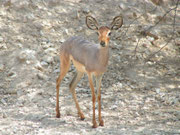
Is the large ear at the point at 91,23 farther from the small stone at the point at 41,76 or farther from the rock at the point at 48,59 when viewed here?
the rock at the point at 48,59

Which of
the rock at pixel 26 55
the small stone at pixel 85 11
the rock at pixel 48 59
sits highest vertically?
the small stone at pixel 85 11

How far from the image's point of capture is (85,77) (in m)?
10.5

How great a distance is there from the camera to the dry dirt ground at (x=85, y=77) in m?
7.78

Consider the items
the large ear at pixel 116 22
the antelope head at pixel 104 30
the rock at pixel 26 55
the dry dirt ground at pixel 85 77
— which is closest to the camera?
the antelope head at pixel 104 30

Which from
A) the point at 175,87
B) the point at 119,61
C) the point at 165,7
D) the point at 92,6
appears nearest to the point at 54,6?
the point at 92,6

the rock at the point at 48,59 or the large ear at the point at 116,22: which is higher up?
the large ear at the point at 116,22

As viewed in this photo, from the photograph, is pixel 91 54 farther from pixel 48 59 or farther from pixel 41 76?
pixel 48 59

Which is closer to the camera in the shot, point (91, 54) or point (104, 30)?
point (104, 30)

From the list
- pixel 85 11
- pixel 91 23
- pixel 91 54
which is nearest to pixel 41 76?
pixel 91 54

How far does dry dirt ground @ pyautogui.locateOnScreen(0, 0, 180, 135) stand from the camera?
778cm

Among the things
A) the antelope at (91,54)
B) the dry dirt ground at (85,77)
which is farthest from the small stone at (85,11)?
the antelope at (91,54)

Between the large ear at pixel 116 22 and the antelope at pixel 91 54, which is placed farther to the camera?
the large ear at pixel 116 22

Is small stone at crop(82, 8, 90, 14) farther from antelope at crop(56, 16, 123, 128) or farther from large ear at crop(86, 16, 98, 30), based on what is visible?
large ear at crop(86, 16, 98, 30)

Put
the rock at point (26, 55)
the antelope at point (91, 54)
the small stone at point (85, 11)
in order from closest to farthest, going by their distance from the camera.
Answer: the antelope at point (91, 54) → the rock at point (26, 55) → the small stone at point (85, 11)
